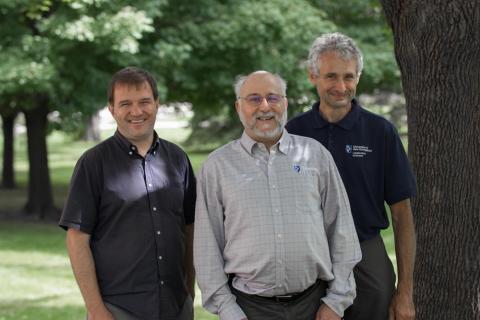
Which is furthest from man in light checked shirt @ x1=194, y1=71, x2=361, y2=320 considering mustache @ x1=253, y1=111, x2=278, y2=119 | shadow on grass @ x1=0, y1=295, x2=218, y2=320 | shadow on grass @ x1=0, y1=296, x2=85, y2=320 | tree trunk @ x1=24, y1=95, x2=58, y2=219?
tree trunk @ x1=24, y1=95, x2=58, y2=219

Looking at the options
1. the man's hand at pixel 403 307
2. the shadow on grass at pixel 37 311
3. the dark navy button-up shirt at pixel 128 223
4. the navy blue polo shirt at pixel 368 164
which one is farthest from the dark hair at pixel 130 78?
the shadow on grass at pixel 37 311

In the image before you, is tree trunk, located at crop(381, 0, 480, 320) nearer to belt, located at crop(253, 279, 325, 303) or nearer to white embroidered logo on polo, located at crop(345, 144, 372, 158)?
white embroidered logo on polo, located at crop(345, 144, 372, 158)

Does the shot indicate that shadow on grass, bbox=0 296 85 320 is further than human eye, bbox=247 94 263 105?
Yes

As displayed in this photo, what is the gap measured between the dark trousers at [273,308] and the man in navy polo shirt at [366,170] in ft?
1.71

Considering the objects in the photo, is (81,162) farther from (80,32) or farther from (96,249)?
(80,32)

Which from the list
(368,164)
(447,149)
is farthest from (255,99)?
(447,149)

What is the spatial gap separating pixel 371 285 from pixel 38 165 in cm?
1450

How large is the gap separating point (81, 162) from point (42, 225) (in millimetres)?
13756

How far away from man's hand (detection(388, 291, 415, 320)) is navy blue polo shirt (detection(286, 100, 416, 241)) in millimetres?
339

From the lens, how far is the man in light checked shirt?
3.62 m

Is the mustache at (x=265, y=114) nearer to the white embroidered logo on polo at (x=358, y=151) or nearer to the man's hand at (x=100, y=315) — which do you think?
the white embroidered logo on polo at (x=358, y=151)

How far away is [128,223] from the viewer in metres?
3.84

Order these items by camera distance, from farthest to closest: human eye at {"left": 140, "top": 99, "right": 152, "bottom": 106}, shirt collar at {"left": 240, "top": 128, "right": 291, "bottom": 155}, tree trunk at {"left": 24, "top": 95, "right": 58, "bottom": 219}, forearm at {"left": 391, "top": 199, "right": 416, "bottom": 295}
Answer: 1. tree trunk at {"left": 24, "top": 95, "right": 58, "bottom": 219}
2. forearm at {"left": 391, "top": 199, "right": 416, "bottom": 295}
3. human eye at {"left": 140, "top": 99, "right": 152, "bottom": 106}
4. shirt collar at {"left": 240, "top": 128, "right": 291, "bottom": 155}

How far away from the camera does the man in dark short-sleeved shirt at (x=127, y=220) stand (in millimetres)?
3795
